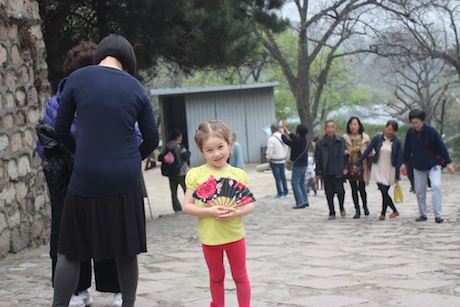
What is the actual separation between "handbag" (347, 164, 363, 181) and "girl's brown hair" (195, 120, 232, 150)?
22.9ft

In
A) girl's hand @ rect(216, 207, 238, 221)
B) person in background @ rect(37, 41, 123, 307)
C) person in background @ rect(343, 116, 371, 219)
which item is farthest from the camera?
person in background @ rect(343, 116, 371, 219)

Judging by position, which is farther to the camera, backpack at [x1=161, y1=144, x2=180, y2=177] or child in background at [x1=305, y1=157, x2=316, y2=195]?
child in background at [x1=305, y1=157, x2=316, y2=195]

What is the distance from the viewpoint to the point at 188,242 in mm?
8969

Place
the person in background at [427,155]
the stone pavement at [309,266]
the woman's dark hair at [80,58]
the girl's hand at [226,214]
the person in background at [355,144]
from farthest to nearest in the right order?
the person in background at [355,144], the person in background at [427,155], the stone pavement at [309,266], the woman's dark hair at [80,58], the girl's hand at [226,214]

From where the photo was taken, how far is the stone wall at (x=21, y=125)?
24.4ft

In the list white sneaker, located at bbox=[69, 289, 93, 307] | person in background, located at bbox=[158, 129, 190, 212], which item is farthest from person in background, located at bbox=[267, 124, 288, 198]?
white sneaker, located at bbox=[69, 289, 93, 307]

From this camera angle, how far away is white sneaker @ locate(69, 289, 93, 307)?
183 inches

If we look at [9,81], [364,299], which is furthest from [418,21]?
[364,299]

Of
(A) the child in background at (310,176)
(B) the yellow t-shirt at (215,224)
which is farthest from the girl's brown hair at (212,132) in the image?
(A) the child in background at (310,176)

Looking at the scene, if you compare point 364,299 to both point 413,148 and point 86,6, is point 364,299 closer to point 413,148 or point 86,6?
point 413,148

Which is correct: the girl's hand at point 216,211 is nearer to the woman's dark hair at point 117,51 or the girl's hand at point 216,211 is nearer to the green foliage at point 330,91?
the woman's dark hair at point 117,51

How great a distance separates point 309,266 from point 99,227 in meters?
3.10

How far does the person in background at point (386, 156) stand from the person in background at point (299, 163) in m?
3.37

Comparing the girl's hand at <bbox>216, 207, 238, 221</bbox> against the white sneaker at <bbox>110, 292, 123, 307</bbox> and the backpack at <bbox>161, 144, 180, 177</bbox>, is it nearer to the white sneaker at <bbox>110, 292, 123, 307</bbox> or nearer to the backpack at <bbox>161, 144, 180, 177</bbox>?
the white sneaker at <bbox>110, 292, 123, 307</bbox>
